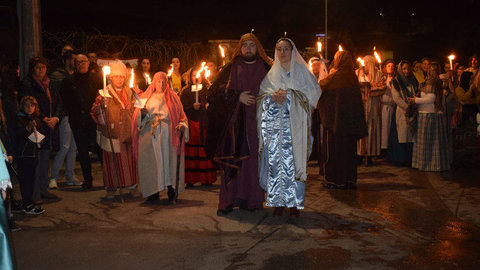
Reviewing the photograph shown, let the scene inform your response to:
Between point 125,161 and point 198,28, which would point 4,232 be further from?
point 198,28

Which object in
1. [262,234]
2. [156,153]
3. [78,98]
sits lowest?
[262,234]

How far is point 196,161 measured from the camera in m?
8.98

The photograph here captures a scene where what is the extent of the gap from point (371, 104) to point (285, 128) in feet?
17.0

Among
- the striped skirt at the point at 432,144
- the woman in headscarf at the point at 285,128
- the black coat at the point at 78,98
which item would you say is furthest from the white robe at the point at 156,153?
the striped skirt at the point at 432,144

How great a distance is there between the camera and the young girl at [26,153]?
6914 mm

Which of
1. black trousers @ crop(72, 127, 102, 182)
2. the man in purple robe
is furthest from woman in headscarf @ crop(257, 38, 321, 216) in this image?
black trousers @ crop(72, 127, 102, 182)

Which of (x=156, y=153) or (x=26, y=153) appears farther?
(x=156, y=153)

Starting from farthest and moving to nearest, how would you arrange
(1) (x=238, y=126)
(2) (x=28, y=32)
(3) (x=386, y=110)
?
(3) (x=386, y=110) → (2) (x=28, y=32) → (1) (x=238, y=126)

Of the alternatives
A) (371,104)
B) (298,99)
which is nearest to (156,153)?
Result: (298,99)

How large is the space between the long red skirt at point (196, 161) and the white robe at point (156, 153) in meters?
1.35

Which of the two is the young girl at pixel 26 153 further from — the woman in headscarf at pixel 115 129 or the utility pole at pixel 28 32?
the utility pole at pixel 28 32

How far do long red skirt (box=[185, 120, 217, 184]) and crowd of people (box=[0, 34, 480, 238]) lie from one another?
0.05 ft

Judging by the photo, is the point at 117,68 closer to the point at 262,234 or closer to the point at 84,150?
the point at 84,150

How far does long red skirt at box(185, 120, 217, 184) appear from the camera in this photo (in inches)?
352
